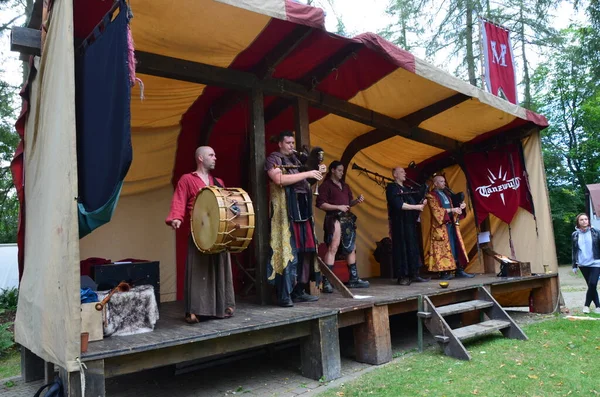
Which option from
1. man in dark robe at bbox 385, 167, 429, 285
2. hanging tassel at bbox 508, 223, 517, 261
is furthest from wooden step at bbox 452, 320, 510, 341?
hanging tassel at bbox 508, 223, 517, 261

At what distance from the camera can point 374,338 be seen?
13.1ft

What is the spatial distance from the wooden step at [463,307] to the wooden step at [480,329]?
0.55 ft

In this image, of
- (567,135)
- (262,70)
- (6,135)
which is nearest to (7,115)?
(6,135)

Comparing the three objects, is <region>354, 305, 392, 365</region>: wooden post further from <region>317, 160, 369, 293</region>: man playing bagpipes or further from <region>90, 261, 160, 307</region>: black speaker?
<region>90, 261, 160, 307</region>: black speaker

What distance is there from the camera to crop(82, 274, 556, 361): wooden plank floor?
2676 mm

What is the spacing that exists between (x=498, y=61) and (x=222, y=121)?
4156mm

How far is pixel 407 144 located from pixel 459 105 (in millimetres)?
1649

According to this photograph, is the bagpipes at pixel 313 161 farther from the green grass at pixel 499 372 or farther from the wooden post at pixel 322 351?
the green grass at pixel 499 372

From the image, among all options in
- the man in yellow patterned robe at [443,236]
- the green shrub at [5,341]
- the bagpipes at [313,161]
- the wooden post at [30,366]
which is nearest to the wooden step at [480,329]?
the man in yellow patterned robe at [443,236]

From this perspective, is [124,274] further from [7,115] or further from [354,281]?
[7,115]

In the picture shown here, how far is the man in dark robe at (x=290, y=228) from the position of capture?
4.05 m

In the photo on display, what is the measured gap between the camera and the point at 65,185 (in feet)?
8.46

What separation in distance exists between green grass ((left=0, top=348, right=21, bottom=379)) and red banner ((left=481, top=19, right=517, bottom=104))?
6788 mm

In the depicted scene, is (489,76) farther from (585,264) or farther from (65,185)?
(65,185)
